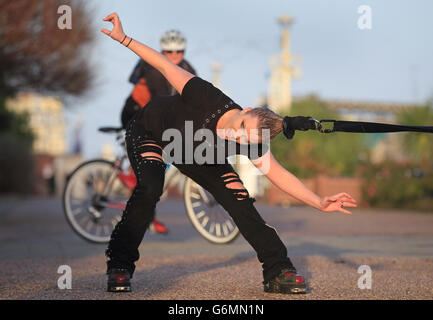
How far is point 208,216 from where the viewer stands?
7.26m

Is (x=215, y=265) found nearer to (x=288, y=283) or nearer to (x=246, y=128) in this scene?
(x=288, y=283)

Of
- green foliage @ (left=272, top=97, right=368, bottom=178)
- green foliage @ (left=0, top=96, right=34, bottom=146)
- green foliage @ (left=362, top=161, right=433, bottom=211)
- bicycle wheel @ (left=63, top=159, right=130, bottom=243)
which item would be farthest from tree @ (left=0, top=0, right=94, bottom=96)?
green foliage @ (left=0, top=96, right=34, bottom=146)

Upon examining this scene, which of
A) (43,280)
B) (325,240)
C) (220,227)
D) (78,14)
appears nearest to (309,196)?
(43,280)

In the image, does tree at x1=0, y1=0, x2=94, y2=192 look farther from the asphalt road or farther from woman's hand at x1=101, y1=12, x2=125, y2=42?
woman's hand at x1=101, y1=12, x2=125, y2=42

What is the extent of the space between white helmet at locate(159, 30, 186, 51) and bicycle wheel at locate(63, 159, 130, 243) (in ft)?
4.39

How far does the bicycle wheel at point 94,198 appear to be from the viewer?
7.25m

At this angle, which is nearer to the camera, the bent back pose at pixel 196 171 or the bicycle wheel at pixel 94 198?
the bent back pose at pixel 196 171

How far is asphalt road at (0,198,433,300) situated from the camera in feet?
14.0

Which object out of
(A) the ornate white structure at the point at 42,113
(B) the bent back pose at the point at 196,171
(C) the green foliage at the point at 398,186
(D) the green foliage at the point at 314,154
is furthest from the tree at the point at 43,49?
(B) the bent back pose at the point at 196,171

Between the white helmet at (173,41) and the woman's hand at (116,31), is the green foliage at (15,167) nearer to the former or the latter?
the white helmet at (173,41)

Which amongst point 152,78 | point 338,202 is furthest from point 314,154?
point 338,202

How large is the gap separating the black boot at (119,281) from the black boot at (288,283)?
33.8 inches

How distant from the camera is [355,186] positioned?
1906cm
